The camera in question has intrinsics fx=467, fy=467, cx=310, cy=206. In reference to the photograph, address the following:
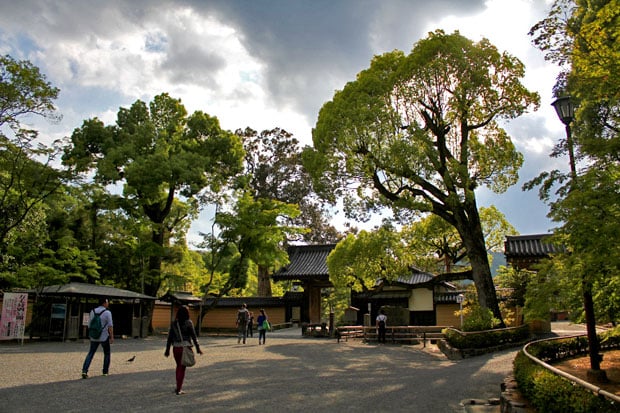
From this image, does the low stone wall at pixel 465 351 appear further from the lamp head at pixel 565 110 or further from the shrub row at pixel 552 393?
the lamp head at pixel 565 110

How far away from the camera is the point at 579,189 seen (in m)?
7.33

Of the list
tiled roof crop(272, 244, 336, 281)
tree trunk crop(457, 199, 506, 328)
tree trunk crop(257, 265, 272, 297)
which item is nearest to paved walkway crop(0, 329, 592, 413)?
tree trunk crop(457, 199, 506, 328)

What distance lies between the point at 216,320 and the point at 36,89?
20926 millimetres

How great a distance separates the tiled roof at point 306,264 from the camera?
29453 mm

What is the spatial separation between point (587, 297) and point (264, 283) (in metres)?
27.7

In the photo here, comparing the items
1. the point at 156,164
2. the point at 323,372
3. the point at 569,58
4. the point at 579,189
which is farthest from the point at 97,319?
the point at 156,164

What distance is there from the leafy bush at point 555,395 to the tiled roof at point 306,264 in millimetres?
22452

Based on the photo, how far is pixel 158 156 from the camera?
23188 millimetres

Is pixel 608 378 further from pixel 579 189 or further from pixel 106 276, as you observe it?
pixel 106 276

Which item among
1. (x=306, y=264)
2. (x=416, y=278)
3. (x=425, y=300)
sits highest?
(x=306, y=264)

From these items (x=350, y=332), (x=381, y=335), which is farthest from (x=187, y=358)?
(x=350, y=332)

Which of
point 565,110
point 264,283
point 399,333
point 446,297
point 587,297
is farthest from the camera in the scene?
point 264,283

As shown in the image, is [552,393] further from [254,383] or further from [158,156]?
[158,156]

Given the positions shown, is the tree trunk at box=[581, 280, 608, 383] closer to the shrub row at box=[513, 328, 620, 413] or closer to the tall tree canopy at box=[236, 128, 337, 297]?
the shrub row at box=[513, 328, 620, 413]
